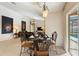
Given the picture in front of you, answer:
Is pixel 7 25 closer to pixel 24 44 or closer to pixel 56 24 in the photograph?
pixel 24 44

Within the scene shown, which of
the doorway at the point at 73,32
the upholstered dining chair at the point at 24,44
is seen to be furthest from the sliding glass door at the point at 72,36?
the upholstered dining chair at the point at 24,44

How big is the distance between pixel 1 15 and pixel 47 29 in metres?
1.00

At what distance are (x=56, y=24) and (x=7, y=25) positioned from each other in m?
1.04

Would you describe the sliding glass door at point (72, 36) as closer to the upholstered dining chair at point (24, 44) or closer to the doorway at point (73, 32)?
the doorway at point (73, 32)

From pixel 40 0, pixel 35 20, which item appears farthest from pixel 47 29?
pixel 40 0

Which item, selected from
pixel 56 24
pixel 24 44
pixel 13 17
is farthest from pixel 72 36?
pixel 13 17

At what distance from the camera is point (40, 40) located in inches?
118

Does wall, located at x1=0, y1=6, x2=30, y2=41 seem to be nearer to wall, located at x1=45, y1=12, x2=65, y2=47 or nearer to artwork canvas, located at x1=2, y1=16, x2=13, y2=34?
artwork canvas, located at x1=2, y1=16, x2=13, y2=34

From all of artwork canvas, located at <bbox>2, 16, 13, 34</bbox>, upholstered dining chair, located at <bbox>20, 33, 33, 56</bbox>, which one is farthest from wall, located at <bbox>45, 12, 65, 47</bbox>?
artwork canvas, located at <bbox>2, 16, 13, 34</bbox>

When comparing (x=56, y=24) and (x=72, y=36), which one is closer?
(x=56, y=24)

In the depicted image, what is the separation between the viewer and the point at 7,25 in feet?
→ 9.25

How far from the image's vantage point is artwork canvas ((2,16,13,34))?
8.95ft

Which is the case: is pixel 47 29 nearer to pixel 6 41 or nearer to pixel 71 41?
pixel 6 41

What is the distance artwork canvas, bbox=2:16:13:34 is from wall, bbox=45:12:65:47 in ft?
2.44
